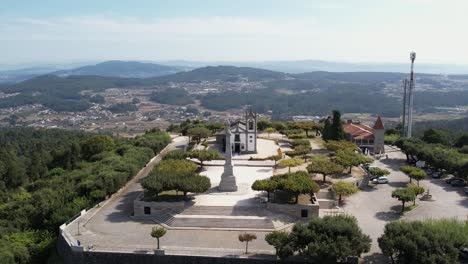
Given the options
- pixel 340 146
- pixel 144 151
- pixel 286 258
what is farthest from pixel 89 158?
pixel 286 258

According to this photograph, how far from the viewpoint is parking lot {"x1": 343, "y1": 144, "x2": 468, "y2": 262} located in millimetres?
32500

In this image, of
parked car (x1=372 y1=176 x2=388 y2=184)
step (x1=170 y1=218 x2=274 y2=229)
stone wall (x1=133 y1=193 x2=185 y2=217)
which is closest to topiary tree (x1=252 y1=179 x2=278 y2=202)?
step (x1=170 y1=218 x2=274 y2=229)

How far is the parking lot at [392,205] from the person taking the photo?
32500mm

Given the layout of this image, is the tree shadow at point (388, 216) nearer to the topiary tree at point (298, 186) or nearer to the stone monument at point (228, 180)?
A: the topiary tree at point (298, 186)

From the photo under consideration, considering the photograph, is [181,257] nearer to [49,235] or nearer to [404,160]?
[49,235]

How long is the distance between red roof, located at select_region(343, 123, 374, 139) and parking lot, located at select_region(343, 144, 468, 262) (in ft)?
47.7

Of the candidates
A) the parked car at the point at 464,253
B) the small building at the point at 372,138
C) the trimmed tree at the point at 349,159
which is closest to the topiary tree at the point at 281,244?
the parked car at the point at 464,253

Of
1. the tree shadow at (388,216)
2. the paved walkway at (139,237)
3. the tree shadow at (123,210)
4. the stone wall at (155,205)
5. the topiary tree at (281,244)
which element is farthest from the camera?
the stone wall at (155,205)

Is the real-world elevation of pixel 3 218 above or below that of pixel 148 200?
below

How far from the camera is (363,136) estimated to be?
58.4 meters

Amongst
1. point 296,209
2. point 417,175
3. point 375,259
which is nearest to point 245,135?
point 417,175

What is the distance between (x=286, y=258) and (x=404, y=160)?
107 ft

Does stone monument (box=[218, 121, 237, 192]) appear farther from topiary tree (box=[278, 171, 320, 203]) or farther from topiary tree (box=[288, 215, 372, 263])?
topiary tree (box=[288, 215, 372, 263])

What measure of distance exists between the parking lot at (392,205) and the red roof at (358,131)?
1454 centimetres
